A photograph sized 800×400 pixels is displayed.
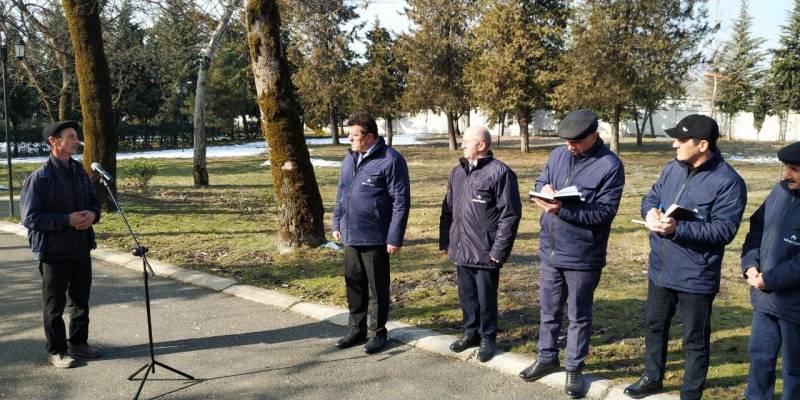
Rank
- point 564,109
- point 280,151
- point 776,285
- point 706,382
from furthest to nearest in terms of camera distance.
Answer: point 564,109 < point 280,151 < point 706,382 < point 776,285

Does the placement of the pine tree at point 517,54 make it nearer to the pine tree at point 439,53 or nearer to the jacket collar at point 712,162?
the pine tree at point 439,53

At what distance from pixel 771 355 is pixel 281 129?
6.41 m

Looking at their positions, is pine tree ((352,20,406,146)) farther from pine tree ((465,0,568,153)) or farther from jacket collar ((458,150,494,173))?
jacket collar ((458,150,494,173))

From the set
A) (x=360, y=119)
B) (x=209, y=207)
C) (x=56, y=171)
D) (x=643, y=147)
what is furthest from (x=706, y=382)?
(x=643, y=147)

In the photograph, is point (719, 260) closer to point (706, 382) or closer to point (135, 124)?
point (706, 382)

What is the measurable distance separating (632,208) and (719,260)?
35.4 ft

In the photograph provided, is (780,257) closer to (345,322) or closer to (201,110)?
(345,322)

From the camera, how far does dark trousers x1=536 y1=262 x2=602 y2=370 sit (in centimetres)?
438

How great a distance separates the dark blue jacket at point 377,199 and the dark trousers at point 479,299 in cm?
67

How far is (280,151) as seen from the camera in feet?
28.0

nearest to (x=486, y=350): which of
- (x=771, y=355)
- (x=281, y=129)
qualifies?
(x=771, y=355)

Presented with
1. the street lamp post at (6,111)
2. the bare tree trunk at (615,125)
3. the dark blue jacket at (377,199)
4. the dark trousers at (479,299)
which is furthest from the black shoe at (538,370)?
the bare tree trunk at (615,125)

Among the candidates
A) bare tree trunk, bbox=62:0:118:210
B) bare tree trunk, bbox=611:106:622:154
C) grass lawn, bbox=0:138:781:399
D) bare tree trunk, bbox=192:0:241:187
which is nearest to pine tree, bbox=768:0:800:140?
bare tree trunk, bbox=611:106:622:154

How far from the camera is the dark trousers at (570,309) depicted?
438cm
